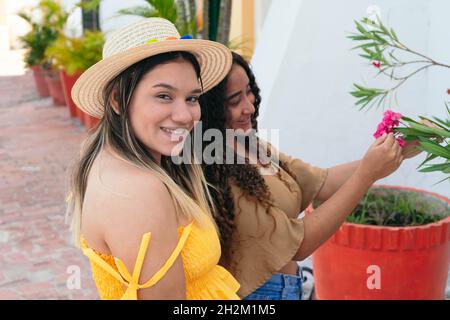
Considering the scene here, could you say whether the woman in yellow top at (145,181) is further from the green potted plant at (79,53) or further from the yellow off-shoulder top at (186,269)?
the green potted plant at (79,53)

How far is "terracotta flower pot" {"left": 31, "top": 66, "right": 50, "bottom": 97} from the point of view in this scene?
1288cm

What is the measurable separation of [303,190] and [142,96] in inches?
46.5

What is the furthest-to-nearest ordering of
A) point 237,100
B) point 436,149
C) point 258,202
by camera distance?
point 237,100 < point 258,202 < point 436,149

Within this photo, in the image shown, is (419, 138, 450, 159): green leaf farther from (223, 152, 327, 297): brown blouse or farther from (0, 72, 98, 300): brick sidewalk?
(0, 72, 98, 300): brick sidewalk

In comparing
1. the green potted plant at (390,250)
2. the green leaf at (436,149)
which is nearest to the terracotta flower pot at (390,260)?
the green potted plant at (390,250)

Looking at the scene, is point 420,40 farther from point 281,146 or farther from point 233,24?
point 233,24

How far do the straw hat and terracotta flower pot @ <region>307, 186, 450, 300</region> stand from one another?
62.6 inches

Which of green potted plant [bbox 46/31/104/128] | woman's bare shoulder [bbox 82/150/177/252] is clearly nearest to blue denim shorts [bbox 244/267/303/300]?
woman's bare shoulder [bbox 82/150/177/252]

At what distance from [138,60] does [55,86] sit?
34.9 feet

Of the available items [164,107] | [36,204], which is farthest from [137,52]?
[36,204]

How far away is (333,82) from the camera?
4.55m

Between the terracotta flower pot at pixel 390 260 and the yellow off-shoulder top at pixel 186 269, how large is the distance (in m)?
1.57

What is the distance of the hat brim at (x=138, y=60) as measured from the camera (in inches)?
76.2

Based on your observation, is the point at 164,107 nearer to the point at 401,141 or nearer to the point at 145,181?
the point at 145,181
